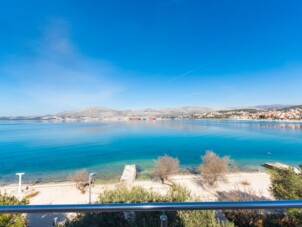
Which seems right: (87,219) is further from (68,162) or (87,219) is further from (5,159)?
(5,159)

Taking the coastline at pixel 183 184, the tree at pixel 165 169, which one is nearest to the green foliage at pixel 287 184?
the coastline at pixel 183 184

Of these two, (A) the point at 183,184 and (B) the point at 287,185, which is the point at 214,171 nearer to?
(A) the point at 183,184

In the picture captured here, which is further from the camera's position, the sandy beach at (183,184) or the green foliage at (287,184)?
the sandy beach at (183,184)

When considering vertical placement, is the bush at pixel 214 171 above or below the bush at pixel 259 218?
below

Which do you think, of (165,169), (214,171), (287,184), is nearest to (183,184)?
(165,169)

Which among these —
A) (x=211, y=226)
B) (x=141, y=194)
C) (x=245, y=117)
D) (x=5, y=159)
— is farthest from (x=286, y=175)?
(x=245, y=117)

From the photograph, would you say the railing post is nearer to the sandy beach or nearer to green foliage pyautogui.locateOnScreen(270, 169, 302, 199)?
green foliage pyautogui.locateOnScreen(270, 169, 302, 199)

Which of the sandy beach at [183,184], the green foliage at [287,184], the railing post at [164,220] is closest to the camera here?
the railing post at [164,220]

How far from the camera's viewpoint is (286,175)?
335 inches

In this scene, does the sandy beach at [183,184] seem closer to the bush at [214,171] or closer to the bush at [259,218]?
the bush at [214,171]

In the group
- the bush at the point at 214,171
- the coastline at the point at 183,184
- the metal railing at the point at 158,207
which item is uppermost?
the metal railing at the point at 158,207

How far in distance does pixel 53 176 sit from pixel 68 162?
7212 millimetres

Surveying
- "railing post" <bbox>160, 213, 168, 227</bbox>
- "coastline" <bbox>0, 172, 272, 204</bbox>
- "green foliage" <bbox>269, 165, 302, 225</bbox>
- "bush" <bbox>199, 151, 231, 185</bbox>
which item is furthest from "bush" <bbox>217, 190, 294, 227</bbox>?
"bush" <bbox>199, 151, 231, 185</bbox>

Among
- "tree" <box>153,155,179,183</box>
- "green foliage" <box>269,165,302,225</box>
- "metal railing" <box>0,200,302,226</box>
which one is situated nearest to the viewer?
"metal railing" <box>0,200,302,226</box>
